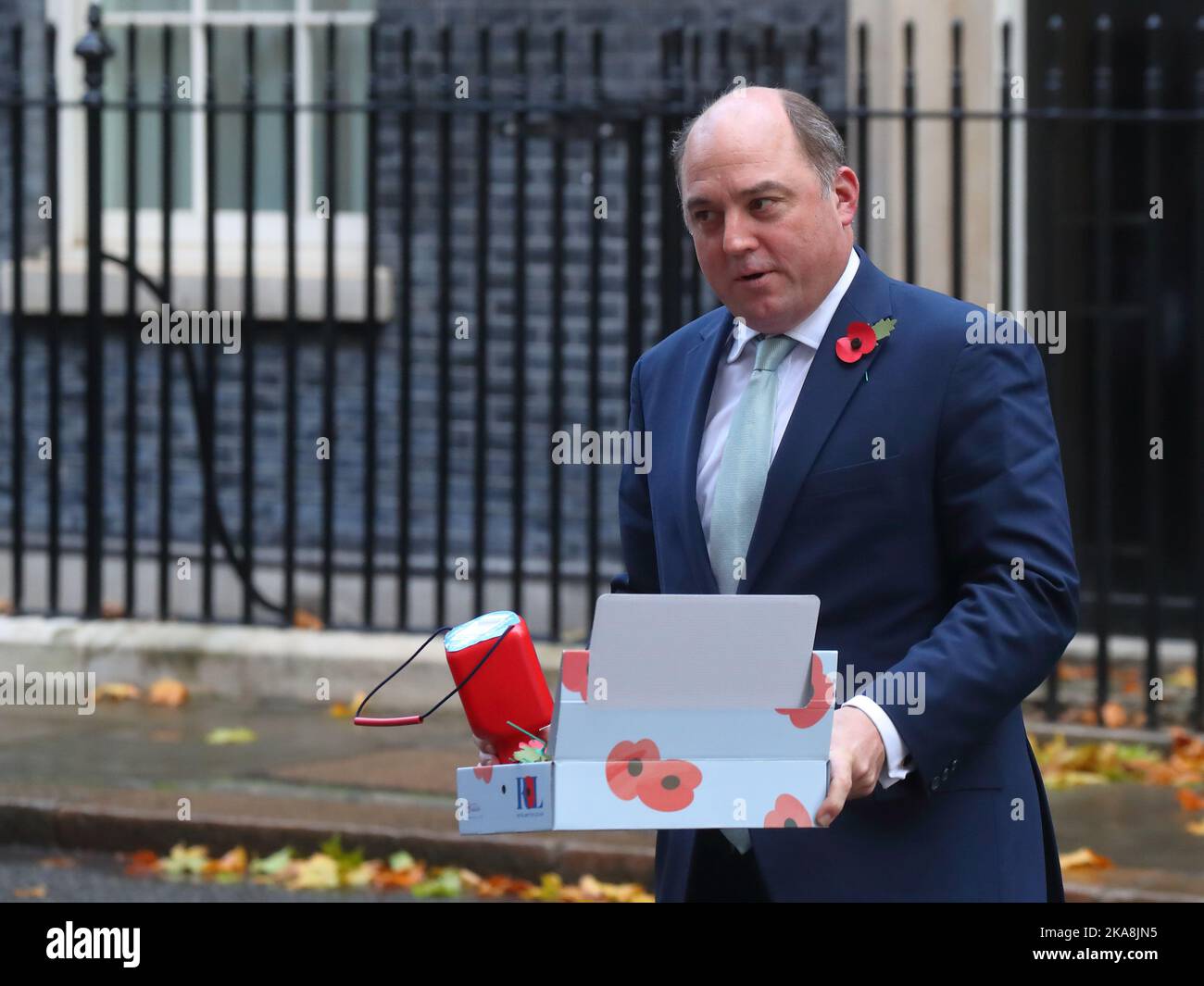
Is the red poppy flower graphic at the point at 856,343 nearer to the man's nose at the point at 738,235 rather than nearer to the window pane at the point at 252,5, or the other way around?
the man's nose at the point at 738,235

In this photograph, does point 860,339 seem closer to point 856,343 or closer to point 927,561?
point 856,343

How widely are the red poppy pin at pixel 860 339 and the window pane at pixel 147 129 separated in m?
8.10

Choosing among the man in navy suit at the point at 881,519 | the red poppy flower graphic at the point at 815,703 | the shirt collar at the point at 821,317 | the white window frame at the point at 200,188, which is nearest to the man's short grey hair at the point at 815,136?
the man in navy suit at the point at 881,519

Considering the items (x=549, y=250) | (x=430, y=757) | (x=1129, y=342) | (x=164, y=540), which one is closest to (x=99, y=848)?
(x=430, y=757)

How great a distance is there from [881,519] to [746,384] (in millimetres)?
328

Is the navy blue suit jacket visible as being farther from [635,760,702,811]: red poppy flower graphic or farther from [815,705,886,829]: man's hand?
[635,760,702,811]: red poppy flower graphic

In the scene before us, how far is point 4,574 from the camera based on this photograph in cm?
1043

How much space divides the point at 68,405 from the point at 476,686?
835 cm

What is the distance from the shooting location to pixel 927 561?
2.77 metres

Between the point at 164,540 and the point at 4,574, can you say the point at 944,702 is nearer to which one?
the point at 164,540

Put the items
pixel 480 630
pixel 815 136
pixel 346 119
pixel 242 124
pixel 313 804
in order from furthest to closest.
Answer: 1. pixel 242 124
2. pixel 346 119
3. pixel 313 804
4. pixel 815 136
5. pixel 480 630

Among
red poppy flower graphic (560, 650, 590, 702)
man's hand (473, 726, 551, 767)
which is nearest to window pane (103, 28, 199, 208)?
man's hand (473, 726, 551, 767)

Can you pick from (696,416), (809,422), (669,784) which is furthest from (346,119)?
(669,784)

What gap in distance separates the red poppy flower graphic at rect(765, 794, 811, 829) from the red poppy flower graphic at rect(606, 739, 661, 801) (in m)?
0.15
